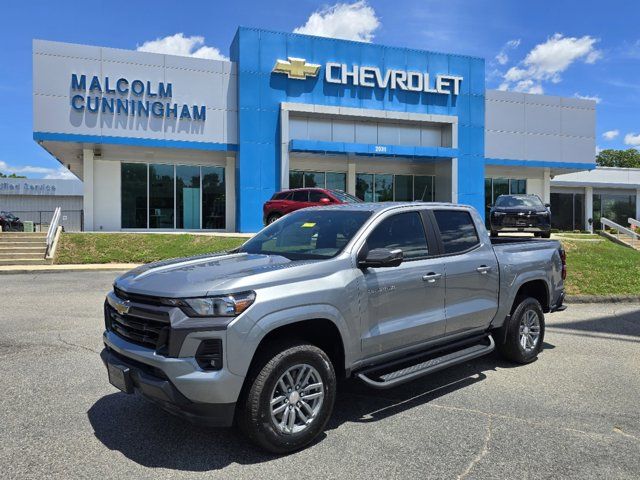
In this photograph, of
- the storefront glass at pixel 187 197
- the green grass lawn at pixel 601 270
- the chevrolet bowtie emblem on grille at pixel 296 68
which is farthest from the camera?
the storefront glass at pixel 187 197

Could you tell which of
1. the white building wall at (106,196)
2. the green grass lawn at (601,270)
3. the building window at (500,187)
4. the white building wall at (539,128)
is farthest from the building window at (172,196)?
the building window at (500,187)

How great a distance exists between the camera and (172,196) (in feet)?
80.0

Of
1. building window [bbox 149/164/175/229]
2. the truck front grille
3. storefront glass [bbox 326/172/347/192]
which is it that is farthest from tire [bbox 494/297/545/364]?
storefront glass [bbox 326/172/347/192]

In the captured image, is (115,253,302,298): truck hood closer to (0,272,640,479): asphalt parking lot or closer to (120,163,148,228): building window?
(0,272,640,479): asphalt parking lot

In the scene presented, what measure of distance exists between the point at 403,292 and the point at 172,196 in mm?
21765

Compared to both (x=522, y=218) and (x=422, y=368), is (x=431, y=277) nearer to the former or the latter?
(x=422, y=368)

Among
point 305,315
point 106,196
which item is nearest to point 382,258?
point 305,315

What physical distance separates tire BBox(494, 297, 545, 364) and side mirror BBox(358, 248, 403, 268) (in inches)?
93.0

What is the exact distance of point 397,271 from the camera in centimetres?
430

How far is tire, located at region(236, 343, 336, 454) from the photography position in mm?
3387

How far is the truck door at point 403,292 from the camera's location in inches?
161

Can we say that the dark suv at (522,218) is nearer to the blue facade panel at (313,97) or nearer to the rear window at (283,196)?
the rear window at (283,196)

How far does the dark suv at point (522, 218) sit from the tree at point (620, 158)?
72653 millimetres

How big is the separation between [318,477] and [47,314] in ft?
22.8
